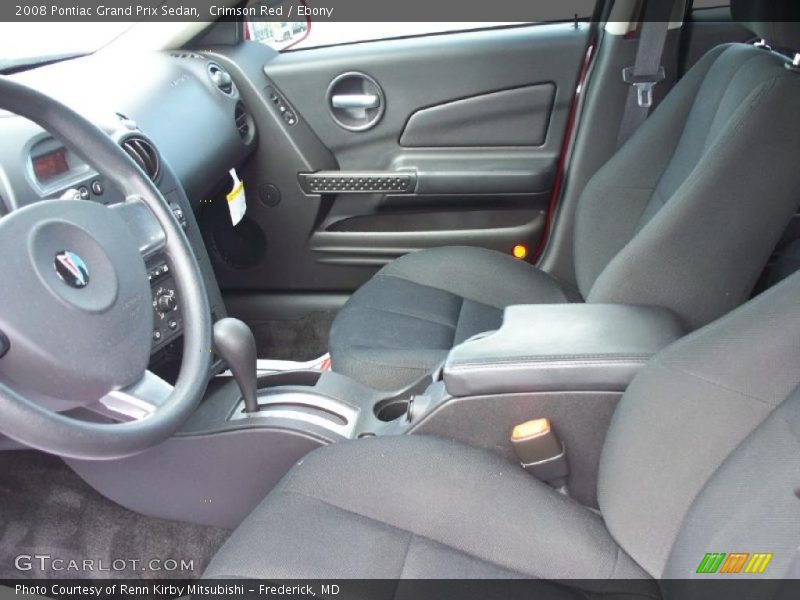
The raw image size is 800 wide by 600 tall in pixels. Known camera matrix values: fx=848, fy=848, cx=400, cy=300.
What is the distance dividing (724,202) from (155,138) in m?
0.97

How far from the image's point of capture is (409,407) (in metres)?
1.19

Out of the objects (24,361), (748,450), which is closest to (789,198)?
(748,450)

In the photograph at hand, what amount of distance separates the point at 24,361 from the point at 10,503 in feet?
2.55

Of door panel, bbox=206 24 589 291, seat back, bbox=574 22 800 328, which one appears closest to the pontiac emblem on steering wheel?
seat back, bbox=574 22 800 328

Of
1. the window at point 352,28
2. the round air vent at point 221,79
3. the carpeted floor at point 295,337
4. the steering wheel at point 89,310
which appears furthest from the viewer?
the carpeted floor at point 295,337

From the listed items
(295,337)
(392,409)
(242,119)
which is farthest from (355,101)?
(392,409)

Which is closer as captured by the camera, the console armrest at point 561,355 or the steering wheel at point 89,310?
the steering wheel at point 89,310

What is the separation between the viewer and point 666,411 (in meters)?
0.92

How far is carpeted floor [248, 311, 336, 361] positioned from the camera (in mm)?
2080

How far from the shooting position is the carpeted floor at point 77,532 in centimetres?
139
